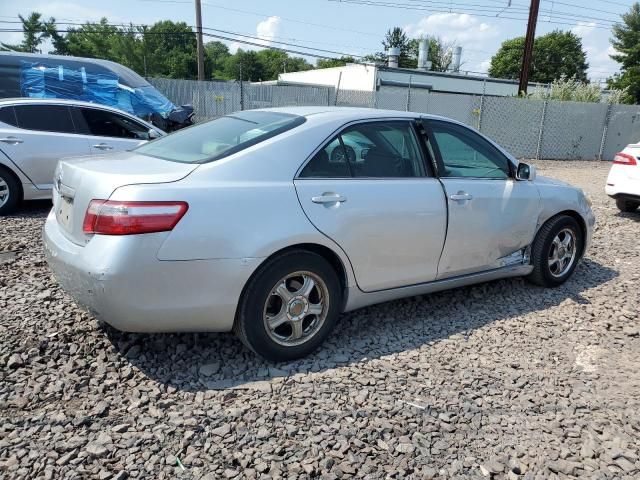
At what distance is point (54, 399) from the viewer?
2.74 metres

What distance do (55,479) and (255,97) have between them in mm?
15445

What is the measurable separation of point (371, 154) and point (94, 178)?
178cm

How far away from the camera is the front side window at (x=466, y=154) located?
3.97 meters

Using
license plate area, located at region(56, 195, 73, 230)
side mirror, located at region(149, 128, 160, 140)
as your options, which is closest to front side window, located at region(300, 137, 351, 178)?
license plate area, located at region(56, 195, 73, 230)

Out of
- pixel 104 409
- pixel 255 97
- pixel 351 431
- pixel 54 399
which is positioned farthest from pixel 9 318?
pixel 255 97

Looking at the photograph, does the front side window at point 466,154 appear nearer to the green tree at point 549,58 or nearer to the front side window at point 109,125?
the front side window at point 109,125

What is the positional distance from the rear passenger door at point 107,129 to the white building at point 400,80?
81.1ft

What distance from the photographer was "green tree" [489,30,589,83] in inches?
2667

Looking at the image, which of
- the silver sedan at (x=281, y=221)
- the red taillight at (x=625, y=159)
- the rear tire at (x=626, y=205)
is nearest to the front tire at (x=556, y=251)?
the silver sedan at (x=281, y=221)

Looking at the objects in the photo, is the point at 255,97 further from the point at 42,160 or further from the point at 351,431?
the point at 351,431

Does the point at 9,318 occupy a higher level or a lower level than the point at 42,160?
lower

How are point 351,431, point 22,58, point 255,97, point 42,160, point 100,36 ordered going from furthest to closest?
1. point 100,36
2. point 255,97
3. point 22,58
4. point 42,160
5. point 351,431

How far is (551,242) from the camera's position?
4.60 m

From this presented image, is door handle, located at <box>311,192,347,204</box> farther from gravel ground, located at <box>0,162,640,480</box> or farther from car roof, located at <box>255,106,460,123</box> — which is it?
gravel ground, located at <box>0,162,640,480</box>
